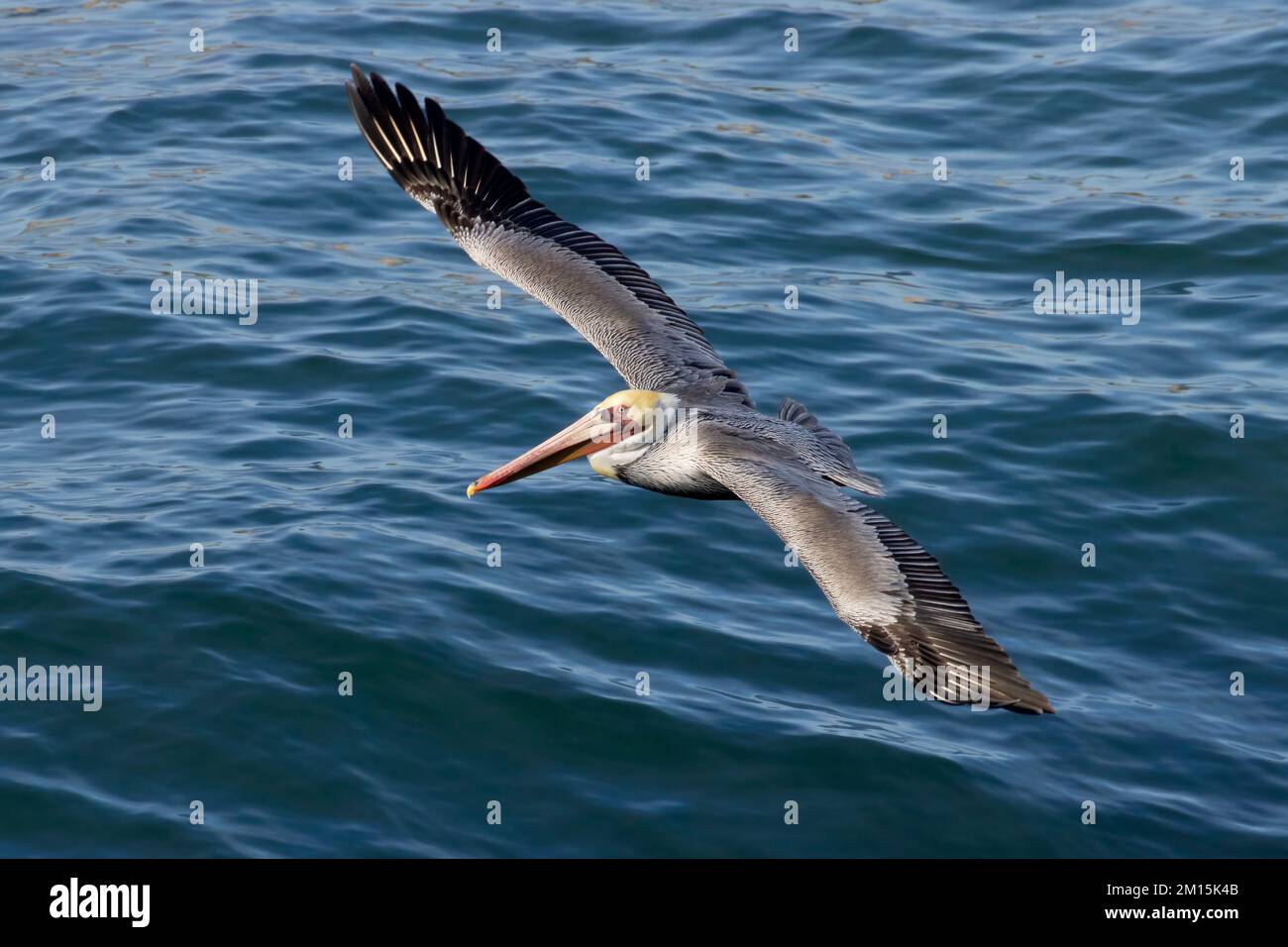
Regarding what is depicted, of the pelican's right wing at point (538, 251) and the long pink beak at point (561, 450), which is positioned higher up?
the pelican's right wing at point (538, 251)

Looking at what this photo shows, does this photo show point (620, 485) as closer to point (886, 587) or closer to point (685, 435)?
point (685, 435)

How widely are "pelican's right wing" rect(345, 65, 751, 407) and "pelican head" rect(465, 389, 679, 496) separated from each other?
16.7 inches

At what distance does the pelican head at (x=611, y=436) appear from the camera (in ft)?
30.3

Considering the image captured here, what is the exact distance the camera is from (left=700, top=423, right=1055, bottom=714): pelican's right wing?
7484 mm

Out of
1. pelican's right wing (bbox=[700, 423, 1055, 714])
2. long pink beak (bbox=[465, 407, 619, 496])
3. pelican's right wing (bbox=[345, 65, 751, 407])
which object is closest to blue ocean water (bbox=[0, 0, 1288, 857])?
long pink beak (bbox=[465, 407, 619, 496])

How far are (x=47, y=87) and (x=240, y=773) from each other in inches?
427

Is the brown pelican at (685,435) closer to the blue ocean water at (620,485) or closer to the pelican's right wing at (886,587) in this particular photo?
the pelican's right wing at (886,587)

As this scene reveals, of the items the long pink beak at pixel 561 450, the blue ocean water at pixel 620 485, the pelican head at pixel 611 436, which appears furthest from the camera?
the blue ocean water at pixel 620 485

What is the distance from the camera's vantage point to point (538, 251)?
1054 centimetres

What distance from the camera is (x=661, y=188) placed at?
1566 centimetres

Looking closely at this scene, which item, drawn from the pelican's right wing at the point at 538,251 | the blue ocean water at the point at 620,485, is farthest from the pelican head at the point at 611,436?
the blue ocean water at the point at 620,485

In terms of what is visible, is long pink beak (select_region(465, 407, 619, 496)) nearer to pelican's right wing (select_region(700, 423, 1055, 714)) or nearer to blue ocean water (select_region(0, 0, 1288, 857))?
pelican's right wing (select_region(700, 423, 1055, 714))

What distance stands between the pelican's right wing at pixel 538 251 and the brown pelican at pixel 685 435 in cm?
1
